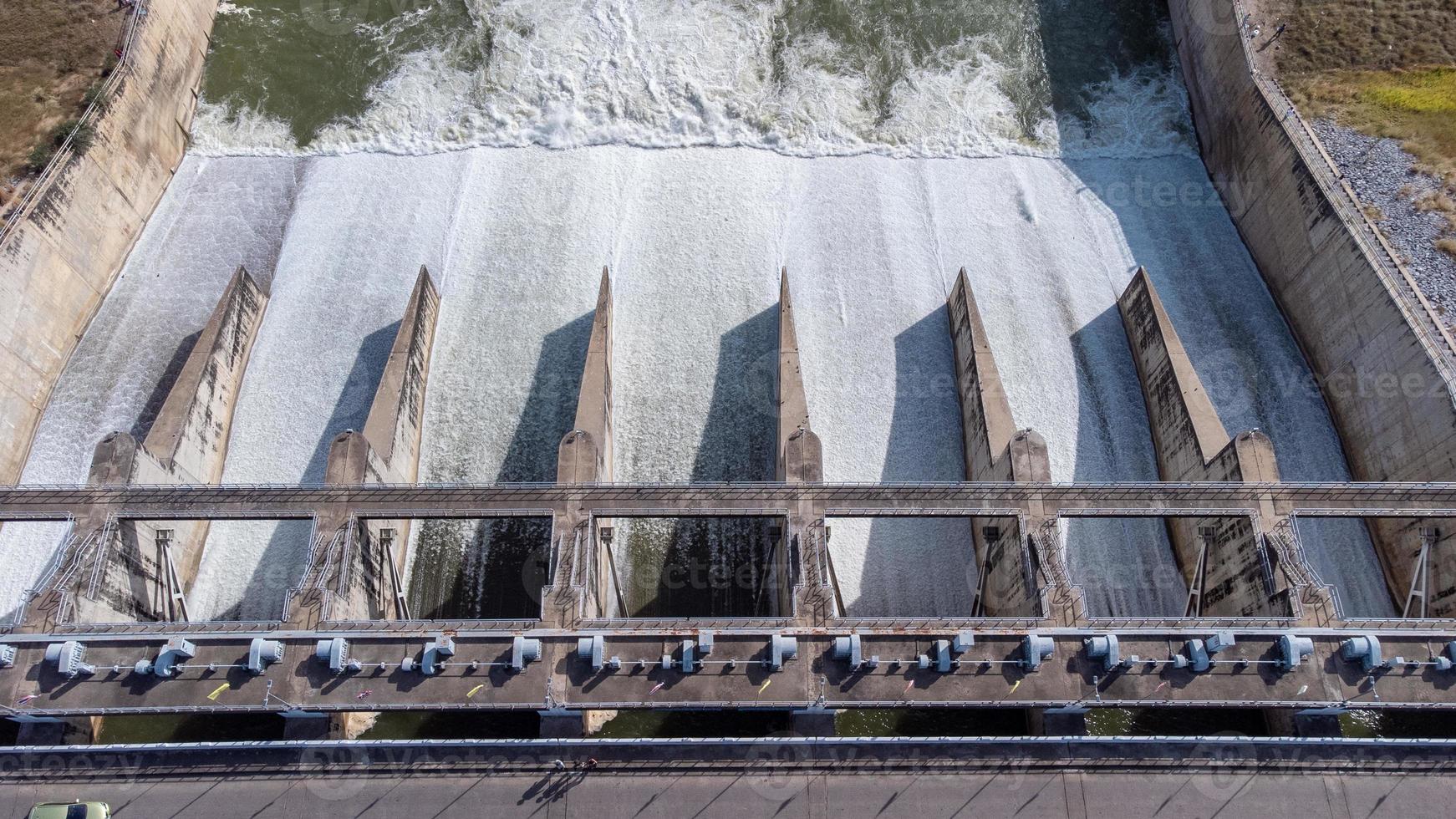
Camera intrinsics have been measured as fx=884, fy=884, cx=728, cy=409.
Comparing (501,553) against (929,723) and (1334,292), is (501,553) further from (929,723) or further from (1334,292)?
(1334,292)

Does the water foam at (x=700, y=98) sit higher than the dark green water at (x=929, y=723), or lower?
higher

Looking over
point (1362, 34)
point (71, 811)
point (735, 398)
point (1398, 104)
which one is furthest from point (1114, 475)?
point (71, 811)

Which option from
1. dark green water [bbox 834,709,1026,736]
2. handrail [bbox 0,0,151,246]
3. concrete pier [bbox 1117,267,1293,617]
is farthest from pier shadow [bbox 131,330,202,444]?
concrete pier [bbox 1117,267,1293,617]

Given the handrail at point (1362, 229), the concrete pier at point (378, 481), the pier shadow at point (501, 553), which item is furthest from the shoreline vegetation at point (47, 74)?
the handrail at point (1362, 229)

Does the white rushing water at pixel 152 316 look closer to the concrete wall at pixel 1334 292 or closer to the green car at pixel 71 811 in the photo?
the green car at pixel 71 811

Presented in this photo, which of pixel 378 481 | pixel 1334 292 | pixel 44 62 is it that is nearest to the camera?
pixel 378 481

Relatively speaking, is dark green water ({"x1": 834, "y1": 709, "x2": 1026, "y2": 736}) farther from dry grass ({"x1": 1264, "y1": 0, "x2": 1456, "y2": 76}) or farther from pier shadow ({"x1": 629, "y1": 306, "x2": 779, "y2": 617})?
dry grass ({"x1": 1264, "y1": 0, "x2": 1456, "y2": 76})
